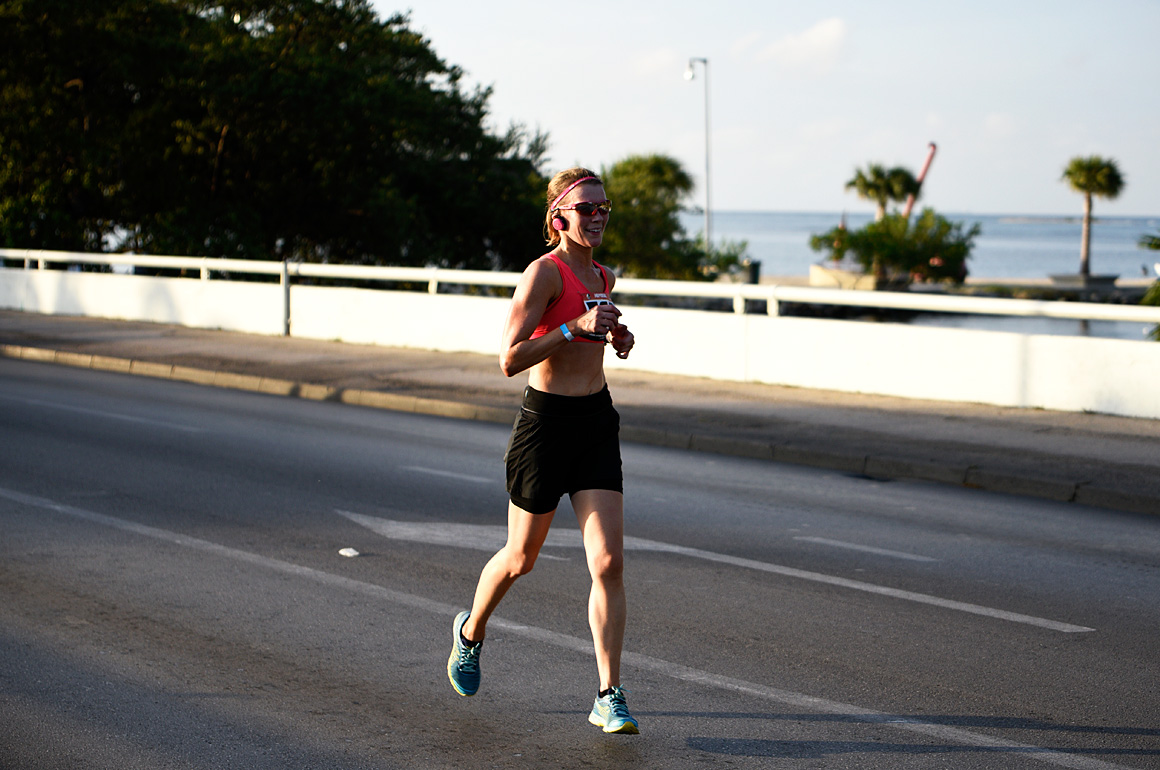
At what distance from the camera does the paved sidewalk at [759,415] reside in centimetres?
977

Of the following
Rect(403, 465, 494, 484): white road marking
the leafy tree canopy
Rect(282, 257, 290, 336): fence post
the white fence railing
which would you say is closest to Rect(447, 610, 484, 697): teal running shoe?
Rect(403, 465, 494, 484): white road marking

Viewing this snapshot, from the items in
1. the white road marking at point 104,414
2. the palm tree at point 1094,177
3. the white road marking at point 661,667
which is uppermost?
the palm tree at point 1094,177

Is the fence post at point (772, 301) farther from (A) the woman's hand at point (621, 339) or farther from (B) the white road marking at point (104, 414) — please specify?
(A) the woman's hand at point (621, 339)

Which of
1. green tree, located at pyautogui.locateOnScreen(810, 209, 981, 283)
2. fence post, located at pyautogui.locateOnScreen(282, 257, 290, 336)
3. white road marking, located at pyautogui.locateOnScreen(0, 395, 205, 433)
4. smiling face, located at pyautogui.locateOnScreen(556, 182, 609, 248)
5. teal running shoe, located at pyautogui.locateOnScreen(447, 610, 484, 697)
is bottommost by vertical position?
teal running shoe, located at pyautogui.locateOnScreen(447, 610, 484, 697)

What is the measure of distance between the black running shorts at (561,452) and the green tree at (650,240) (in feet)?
163

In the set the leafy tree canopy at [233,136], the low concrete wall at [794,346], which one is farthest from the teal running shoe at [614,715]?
the leafy tree canopy at [233,136]

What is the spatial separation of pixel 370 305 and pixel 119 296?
7098 millimetres

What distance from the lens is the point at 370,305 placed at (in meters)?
19.4

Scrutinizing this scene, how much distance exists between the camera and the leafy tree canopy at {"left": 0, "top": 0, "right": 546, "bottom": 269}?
31.3m

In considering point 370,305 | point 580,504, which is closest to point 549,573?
point 580,504

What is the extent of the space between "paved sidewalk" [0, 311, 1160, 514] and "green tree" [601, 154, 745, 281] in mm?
36893

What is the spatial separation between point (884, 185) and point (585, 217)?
73029 mm

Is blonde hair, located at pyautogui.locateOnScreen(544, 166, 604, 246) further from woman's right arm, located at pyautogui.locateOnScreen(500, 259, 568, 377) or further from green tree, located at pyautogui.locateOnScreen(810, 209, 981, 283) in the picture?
green tree, located at pyautogui.locateOnScreen(810, 209, 981, 283)

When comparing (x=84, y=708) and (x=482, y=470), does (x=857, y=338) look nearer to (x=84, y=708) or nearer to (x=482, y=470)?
(x=482, y=470)
